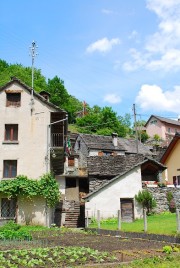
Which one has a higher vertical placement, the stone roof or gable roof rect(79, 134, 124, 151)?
gable roof rect(79, 134, 124, 151)

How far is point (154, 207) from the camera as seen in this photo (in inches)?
1069

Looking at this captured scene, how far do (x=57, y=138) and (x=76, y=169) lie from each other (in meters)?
16.7

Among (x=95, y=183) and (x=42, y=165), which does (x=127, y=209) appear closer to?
(x=95, y=183)

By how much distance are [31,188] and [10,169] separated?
254cm

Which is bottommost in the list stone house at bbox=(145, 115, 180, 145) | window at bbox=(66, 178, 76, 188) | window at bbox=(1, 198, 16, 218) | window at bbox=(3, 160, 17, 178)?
window at bbox=(1, 198, 16, 218)

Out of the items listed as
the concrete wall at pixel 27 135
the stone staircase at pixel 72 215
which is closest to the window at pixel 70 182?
the stone staircase at pixel 72 215

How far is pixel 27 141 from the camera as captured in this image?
82.4 ft

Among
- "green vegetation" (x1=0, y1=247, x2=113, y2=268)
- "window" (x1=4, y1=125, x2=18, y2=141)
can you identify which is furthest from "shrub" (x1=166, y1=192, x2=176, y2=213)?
"green vegetation" (x1=0, y1=247, x2=113, y2=268)

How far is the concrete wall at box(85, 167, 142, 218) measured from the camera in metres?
26.2

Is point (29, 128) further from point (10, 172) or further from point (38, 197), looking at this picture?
point (38, 197)

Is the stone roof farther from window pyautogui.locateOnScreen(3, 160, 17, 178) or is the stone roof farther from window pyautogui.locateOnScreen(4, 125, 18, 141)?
window pyautogui.locateOnScreen(4, 125, 18, 141)

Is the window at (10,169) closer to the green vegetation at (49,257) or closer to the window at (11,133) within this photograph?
the window at (11,133)

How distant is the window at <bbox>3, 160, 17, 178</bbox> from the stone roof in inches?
320

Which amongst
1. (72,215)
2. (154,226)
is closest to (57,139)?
(72,215)
